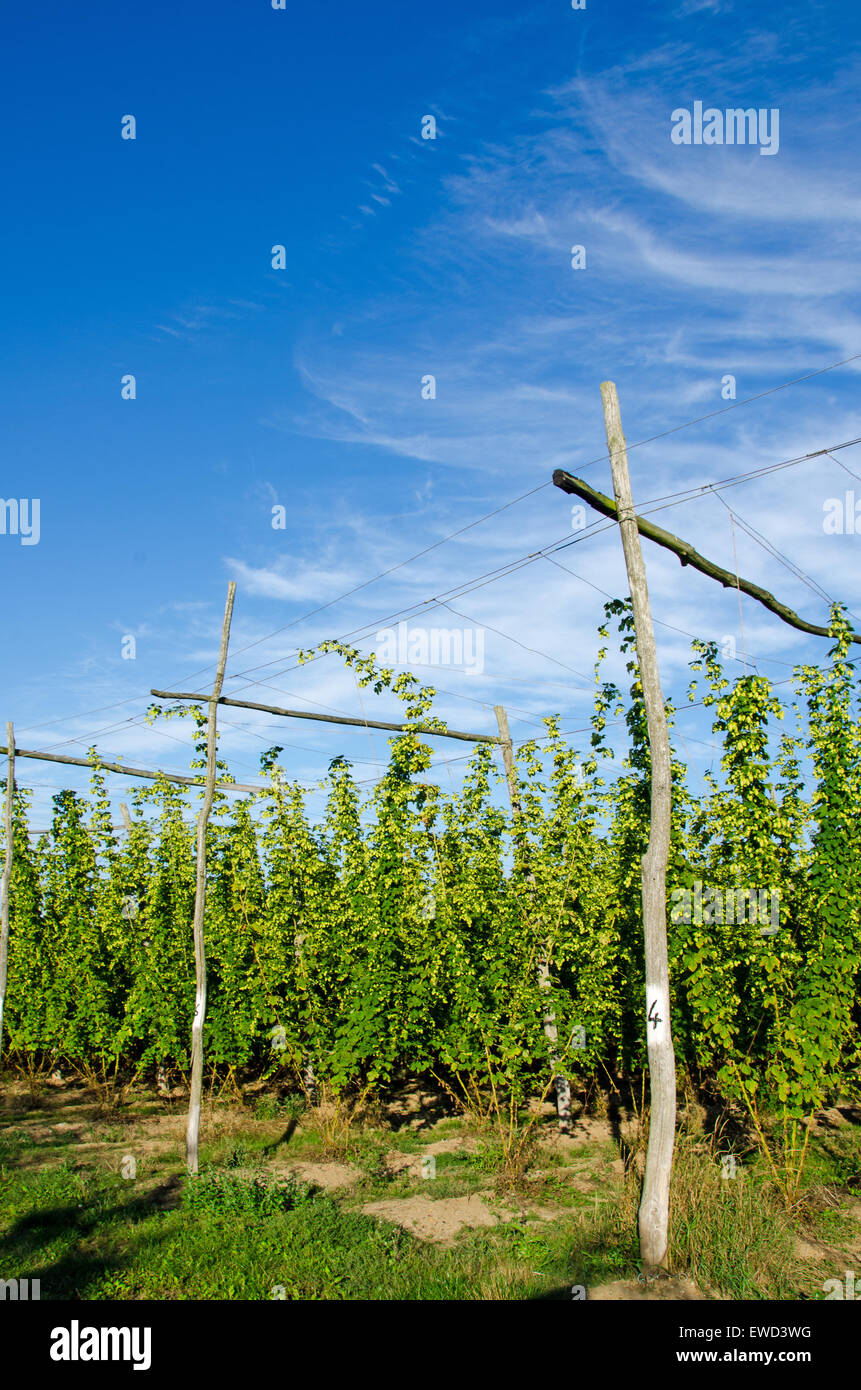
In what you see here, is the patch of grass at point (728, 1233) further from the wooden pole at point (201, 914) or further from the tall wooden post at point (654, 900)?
the wooden pole at point (201, 914)

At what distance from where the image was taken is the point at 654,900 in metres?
8.74

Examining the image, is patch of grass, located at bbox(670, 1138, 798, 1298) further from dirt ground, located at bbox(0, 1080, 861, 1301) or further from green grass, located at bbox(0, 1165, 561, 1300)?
green grass, located at bbox(0, 1165, 561, 1300)

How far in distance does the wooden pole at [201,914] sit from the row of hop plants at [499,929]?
0.69m

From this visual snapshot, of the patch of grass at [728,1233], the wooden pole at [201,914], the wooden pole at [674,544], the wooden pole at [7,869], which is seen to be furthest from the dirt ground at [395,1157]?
the wooden pole at [674,544]

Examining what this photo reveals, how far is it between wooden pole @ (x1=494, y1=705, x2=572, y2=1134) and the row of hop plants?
9cm

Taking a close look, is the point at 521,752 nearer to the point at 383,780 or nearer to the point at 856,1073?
the point at 383,780

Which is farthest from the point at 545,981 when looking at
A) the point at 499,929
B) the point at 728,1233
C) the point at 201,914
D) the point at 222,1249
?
the point at 222,1249

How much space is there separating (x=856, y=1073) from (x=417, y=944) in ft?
22.0

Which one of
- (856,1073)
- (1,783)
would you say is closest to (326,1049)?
(856,1073)

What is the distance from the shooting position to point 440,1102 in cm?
1684

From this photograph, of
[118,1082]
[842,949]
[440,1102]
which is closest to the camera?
[842,949]

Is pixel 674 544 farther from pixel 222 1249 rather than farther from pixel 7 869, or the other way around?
pixel 7 869

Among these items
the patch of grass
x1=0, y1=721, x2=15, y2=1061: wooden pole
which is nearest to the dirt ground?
the patch of grass
